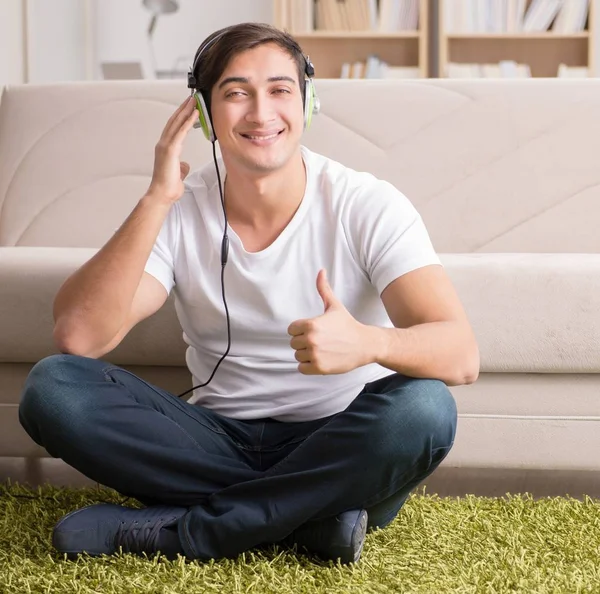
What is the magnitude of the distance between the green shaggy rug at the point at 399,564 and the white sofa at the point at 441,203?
198 mm

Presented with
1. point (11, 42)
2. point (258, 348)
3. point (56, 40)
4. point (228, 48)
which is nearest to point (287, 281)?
point (258, 348)

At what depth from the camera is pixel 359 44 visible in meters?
4.43

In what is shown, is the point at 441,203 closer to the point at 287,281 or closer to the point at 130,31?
the point at 287,281

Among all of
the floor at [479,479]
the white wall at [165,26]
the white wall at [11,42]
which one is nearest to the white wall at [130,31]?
the white wall at [165,26]

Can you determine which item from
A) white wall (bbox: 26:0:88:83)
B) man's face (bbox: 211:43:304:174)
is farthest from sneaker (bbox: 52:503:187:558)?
white wall (bbox: 26:0:88:83)

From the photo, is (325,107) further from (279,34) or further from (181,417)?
(181,417)

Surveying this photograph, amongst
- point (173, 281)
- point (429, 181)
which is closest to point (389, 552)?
point (173, 281)

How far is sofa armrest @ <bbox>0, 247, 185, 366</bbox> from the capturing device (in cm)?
163

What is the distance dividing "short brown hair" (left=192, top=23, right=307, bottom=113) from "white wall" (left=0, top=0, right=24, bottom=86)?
9.09ft

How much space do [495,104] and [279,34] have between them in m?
0.88

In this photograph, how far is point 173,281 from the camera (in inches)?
57.2

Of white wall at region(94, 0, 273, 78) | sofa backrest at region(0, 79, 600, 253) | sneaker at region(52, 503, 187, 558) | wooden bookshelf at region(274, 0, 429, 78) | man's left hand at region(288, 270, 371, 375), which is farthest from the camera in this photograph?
white wall at region(94, 0, 273, 78)

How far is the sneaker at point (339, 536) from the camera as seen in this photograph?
1.20 metres

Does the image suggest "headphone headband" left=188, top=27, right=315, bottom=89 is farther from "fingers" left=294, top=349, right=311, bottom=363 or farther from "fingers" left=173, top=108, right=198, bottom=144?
"fingers" left=294, top=349, right=311, bottom=363
